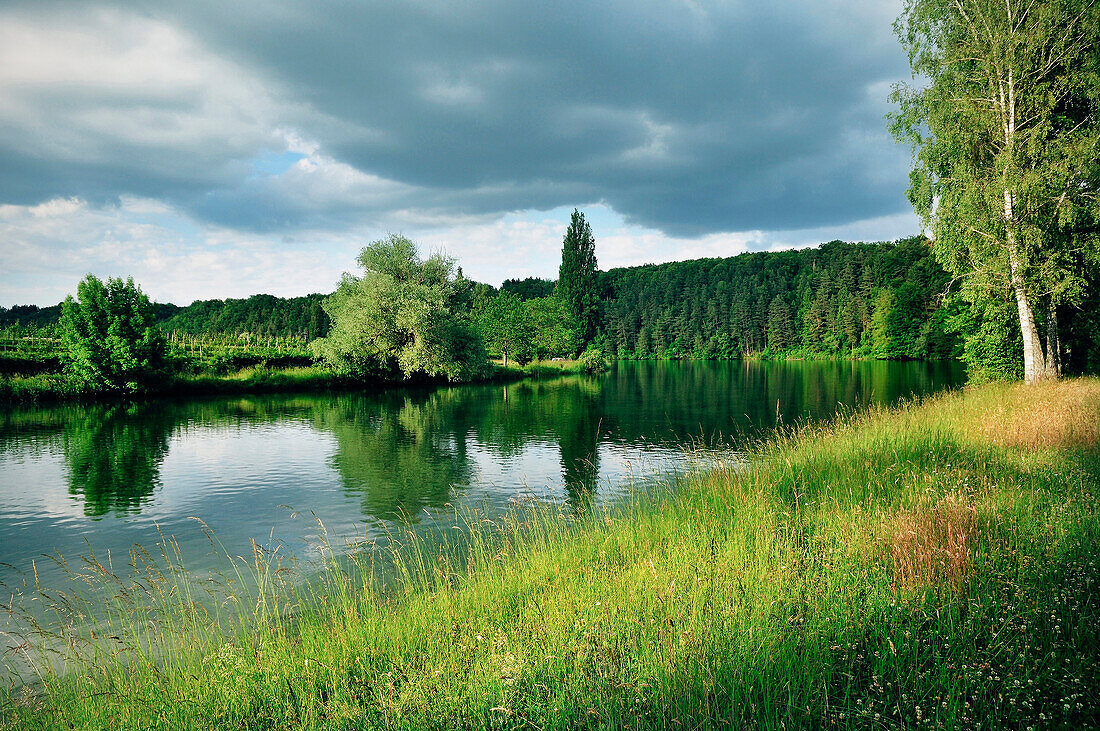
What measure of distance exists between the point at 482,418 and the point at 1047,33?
27093mm

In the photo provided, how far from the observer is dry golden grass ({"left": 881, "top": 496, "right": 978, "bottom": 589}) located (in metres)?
5.20

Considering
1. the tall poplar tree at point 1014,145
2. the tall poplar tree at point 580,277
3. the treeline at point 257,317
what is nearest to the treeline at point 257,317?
the treeline at point 257,317

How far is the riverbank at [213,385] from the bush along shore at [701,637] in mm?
35660

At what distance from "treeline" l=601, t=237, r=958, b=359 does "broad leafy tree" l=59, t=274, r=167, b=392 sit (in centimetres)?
7649

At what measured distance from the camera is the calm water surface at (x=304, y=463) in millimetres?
12523

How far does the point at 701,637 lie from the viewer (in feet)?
14.9

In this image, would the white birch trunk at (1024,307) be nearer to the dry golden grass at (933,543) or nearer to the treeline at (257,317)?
the dry golden grass at (933,543)

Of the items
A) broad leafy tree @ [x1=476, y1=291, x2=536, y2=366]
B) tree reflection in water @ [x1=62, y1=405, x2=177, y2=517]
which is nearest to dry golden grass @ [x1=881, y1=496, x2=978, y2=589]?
tree reflection in water @ [x1=62, y1=405, x2=177, y2=517]

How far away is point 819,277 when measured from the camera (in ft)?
411

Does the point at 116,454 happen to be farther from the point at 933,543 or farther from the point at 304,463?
the point at 933,543

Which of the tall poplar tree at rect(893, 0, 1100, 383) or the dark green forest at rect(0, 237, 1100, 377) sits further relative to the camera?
the dark green forest at rect(0, 237, 1100, 377)

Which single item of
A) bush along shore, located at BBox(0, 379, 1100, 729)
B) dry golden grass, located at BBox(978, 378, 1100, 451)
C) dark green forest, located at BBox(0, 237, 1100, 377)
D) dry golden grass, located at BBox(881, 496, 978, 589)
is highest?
dark green forest, located at BBox(0, 237, 1100, 377)

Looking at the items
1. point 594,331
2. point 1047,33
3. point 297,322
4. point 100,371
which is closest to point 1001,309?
point 1047,33

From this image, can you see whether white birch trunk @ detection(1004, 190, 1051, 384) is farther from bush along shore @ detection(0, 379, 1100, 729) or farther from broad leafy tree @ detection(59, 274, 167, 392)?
broad leafy tree @ detection(59, 274, 167, 392)
